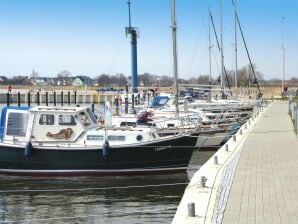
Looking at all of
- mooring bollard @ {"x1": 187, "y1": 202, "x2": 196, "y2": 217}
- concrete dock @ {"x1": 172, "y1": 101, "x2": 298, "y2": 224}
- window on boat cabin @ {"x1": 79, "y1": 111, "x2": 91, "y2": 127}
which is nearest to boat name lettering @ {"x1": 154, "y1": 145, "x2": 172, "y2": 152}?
window on boat cabin @ {"x1": 79, "y1": 111, "x2": 91, "y2": 127}

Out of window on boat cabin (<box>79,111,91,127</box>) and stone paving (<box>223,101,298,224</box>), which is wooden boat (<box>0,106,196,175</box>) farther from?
stone paving (<box>223,101,298,224</box>)

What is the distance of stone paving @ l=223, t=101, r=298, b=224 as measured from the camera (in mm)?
8837

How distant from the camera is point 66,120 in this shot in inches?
851

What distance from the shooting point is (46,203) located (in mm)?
16688

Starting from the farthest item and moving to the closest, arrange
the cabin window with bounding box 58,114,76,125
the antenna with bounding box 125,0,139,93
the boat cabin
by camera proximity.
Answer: the antenna with bounding box 125,0,139,93
the cabin window with bounding box 58,114,76,125
the boat cabin

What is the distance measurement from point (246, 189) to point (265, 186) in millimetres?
592

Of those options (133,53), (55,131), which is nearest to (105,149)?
(55,131)

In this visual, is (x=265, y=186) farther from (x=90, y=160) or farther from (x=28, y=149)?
(x=28, y=149)

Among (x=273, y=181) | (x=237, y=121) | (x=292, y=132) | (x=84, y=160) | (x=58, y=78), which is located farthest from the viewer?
(x=58, y=78)

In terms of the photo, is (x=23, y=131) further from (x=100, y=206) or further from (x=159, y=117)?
(x=159, y=117)

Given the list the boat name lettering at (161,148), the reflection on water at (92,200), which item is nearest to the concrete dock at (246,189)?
the reflection on water at (92,200)

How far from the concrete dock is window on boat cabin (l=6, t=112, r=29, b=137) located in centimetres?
837

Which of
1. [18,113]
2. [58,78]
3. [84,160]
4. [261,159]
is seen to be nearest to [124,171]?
[84,160]

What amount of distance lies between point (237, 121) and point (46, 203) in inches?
766
